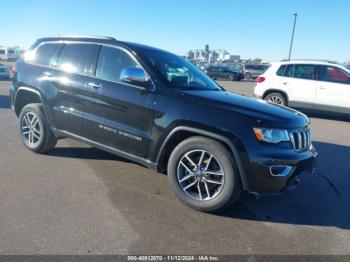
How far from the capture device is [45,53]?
529 centimetres

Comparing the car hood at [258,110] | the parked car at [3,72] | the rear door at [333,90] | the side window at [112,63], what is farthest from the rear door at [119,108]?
the parked car at [3,72]

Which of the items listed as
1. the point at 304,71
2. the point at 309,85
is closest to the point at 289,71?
the point at 304,71

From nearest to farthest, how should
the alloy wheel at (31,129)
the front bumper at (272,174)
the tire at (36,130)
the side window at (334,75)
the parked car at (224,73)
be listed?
1. the front bumper at (272,174)
2. the tire at (36,130)
3. the alloy wheel at (31,129)
4. the side window at (334,75)
5. the parked car at (224,73)

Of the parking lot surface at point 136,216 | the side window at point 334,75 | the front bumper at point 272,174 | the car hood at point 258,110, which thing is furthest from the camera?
the side window at point 334,75

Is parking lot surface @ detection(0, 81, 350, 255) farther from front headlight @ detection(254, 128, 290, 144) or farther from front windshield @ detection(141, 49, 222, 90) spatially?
front windshield @ detection(141, 49, 222, 90)

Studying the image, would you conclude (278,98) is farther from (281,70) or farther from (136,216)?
(136,216)

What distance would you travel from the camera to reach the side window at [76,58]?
467 centimetres

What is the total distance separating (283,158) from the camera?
3.41m

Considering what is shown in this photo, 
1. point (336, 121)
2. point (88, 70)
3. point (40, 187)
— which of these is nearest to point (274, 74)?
point (336, 121)

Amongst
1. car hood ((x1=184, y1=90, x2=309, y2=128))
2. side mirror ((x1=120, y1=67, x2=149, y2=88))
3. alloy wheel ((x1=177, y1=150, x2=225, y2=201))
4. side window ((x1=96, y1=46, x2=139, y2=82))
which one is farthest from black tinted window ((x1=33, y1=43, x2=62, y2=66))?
alloy wheel ((x1=177, y1=150, x2=225, y2=201))

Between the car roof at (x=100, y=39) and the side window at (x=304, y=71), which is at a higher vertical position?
the car roof at (x=100, y=39)

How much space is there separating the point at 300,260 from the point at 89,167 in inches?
122

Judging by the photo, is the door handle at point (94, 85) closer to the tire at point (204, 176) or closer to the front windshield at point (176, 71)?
the front windshield at point (176, 71)

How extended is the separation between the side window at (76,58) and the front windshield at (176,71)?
32.2 inches
